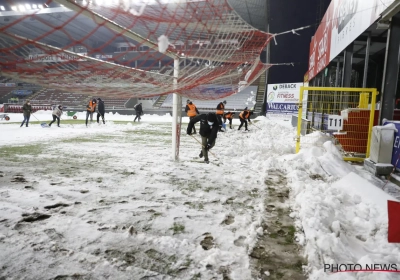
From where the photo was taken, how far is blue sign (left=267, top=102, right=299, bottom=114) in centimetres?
1845

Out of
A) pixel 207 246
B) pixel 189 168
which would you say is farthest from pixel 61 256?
pixel 189 168

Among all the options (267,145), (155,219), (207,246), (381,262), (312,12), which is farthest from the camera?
(312,12)

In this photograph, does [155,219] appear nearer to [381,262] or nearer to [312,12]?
[381,262]

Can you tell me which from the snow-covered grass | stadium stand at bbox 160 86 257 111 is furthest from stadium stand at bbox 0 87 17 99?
the snow-covered grass

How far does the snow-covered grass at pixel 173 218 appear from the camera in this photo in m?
2.12

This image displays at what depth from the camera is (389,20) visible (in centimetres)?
568

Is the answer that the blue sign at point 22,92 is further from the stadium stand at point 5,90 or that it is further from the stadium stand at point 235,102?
the stadium stand at point 235,102

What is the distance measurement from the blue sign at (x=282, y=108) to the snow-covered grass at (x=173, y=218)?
13.6 meters

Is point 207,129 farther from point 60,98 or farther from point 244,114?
point 60,98

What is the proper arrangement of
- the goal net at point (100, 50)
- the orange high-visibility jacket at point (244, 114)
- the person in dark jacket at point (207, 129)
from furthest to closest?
the orange high-visibility jacket at point (244, 114) → the person in dark jacket at point (207, 129) → the goal net at point (100, 50)

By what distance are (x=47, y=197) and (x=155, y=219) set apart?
170 centimetres

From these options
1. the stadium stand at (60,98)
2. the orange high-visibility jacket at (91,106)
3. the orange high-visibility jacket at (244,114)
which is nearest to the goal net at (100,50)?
the orange high-visibility jacket at (244,114)

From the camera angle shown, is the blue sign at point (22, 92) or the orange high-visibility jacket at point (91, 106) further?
the blue sign at point (22, 92)

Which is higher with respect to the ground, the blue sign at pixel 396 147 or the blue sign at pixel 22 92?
the blue sign at pixel 22 92
